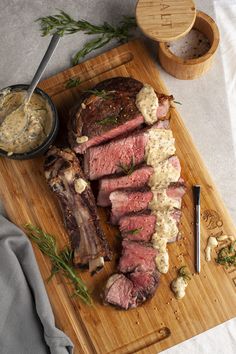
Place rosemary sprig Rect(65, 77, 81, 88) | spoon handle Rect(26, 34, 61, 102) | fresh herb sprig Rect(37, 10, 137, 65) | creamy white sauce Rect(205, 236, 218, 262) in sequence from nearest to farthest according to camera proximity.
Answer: spoon handle Rect(26, 34, 61, 102), creamy white sauce Rect(205, 236, 218, 262), rosemary sprig Rect(65, 77, 81, 88), fresh herb sprig Rect(37, 10, 137, 65)

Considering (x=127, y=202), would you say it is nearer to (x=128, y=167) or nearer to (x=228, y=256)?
(x=128, y=167)

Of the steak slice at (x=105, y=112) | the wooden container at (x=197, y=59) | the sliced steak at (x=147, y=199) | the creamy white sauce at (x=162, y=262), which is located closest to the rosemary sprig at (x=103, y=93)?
the steak slice at (x=105, y=112)

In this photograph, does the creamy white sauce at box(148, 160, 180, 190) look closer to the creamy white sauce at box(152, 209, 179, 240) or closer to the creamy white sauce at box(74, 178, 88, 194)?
the creamy white sauce at box(152, 209, 179, 240)

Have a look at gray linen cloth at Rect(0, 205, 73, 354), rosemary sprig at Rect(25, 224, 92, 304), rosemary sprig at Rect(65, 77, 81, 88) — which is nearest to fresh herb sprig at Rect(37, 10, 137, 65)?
rosemary sprig at Rect(65, 77, 81, 88)

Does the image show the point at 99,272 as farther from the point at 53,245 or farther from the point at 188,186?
the point at 188,186

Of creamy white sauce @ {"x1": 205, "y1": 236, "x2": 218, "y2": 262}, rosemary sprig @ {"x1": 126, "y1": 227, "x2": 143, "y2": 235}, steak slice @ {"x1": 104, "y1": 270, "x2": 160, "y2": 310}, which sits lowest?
creamy white sauce @ {"x1": 205, "y1": 236, "x2": 218, "y2": 262}

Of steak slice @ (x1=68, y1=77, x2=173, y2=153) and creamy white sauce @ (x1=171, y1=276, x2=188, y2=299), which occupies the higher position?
steak slice @ (x1=68, y1=77, x2=173, y2=153)
